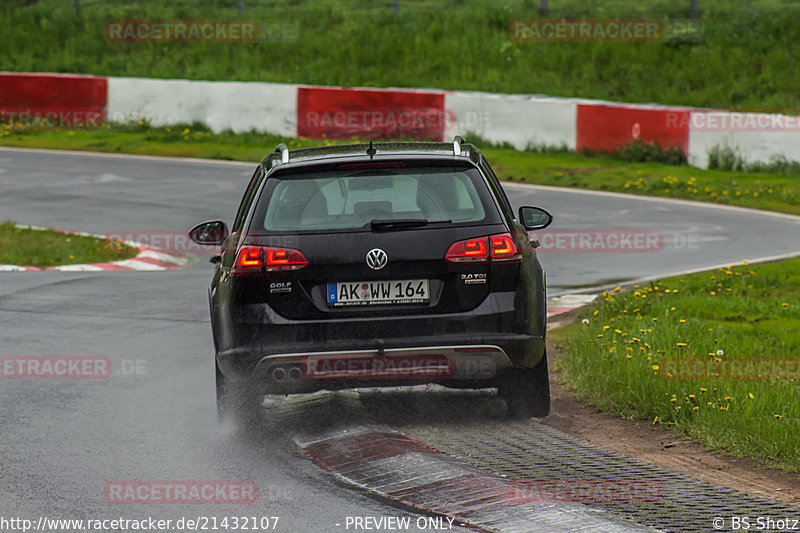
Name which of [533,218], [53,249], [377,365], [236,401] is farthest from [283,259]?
[53,249]

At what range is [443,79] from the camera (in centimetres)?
3203

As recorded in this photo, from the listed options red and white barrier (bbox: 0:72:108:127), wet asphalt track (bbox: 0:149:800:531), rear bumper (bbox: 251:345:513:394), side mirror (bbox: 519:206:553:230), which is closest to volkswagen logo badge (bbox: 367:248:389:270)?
rear bumper (bbox: 251:345:513:394)

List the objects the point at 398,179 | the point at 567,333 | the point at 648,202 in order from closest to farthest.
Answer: the point at 398,179 < the point at 567,333 < the point at 648,202

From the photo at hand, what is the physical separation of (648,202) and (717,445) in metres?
12.4

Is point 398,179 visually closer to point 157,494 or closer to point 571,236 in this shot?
point 157,494

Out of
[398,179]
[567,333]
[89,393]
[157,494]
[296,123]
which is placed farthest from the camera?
[296,123]

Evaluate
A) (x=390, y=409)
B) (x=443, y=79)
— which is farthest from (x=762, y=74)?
(x=390, y=409)

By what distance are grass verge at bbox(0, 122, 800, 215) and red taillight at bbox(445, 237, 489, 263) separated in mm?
11767

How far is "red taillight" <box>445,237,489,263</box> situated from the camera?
6965 millimetres

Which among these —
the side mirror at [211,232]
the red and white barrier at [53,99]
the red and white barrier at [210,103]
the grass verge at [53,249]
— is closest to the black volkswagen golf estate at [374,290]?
the side mirror at [211,232]

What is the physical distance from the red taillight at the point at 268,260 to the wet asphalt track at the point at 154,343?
1.01 meters

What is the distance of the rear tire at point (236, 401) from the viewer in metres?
7.32

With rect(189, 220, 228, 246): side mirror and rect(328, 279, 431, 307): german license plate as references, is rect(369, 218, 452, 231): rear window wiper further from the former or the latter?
rect(189, 220, 228, 246): side mirror

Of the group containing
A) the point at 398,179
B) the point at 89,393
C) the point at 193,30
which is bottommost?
the point at 89,393
